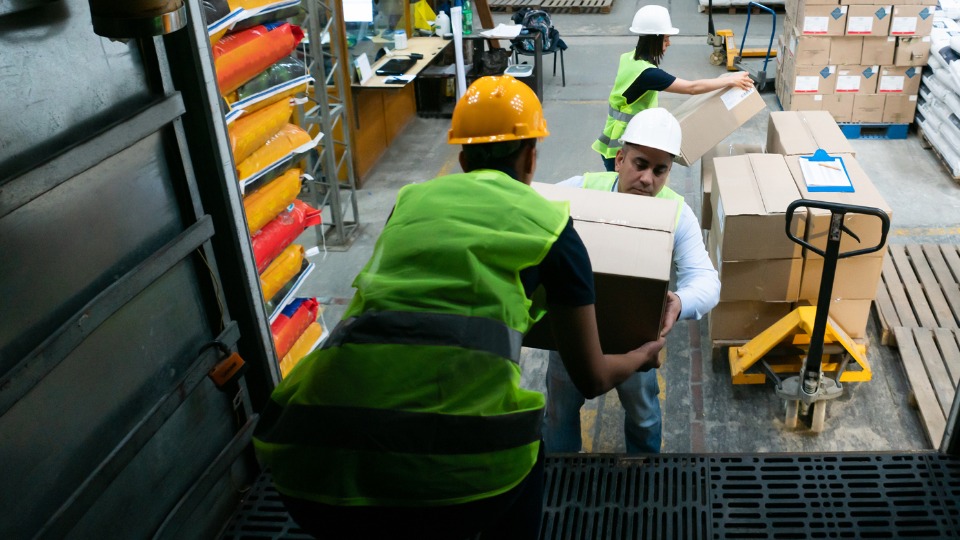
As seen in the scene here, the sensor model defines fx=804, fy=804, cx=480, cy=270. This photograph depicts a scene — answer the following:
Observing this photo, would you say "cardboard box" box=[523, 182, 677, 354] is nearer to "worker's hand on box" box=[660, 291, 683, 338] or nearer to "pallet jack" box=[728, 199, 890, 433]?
"worker's hand on box" box=[660, 291, 683, 338]

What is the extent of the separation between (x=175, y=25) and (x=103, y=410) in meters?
1.23

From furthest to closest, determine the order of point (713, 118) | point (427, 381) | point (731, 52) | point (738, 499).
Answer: point (731, 52)
point (713, 118)
point (738, 499)
point (427, 381)

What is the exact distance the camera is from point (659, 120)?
13.5ft

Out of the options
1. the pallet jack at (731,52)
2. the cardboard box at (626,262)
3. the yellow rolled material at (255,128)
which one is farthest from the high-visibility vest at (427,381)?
the pallet jack at (731,52)

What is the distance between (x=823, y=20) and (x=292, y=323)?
293 inches

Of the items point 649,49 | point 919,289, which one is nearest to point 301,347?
point 649,49

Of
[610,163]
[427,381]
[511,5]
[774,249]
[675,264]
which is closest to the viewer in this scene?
[427,381]

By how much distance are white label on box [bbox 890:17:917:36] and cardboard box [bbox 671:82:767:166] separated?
13.7 ft

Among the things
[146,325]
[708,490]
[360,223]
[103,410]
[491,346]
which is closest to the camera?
[491,346]

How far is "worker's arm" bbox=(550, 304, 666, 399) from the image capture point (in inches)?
91.6

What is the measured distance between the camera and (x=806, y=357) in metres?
4.79

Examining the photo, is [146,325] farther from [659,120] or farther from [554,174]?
[554,174]

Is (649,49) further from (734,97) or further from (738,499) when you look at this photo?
(738,499)

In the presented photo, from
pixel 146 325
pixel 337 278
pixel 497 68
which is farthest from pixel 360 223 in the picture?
pixel 146 325
